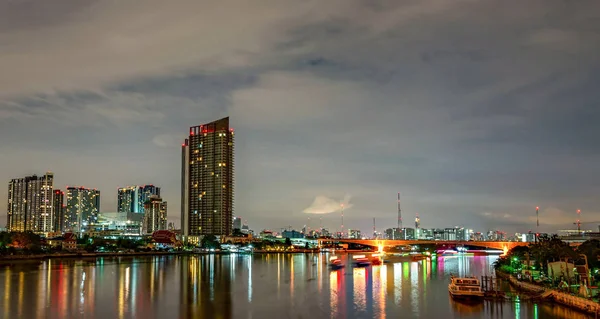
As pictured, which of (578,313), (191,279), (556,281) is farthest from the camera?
(191,279)

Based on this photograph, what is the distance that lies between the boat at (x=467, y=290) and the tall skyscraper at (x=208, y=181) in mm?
134635

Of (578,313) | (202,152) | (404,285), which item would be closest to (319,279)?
(404,285)

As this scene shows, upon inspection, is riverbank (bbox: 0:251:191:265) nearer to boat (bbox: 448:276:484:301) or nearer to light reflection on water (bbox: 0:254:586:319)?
light reflection on water (bbox: 0:254:586:319)

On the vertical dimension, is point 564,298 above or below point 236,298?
above

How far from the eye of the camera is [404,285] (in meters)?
60.9

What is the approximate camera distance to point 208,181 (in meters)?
178

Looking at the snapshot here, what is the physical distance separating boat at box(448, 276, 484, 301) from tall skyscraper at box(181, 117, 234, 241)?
135 m

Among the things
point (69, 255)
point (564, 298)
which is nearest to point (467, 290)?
point (564, 298)

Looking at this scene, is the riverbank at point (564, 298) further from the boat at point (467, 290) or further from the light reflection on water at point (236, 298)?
the boat at point (467, 290)

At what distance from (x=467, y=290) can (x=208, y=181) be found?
139920 millimetres

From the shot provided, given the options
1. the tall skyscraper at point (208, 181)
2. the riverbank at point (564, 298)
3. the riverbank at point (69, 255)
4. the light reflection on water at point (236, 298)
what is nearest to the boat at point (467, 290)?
the light reflection on water at point (236, 298)

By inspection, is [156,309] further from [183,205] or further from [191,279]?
[183,205]

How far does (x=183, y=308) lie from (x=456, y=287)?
79.1 feet

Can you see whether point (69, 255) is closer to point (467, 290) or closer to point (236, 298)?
point (236, 298)
